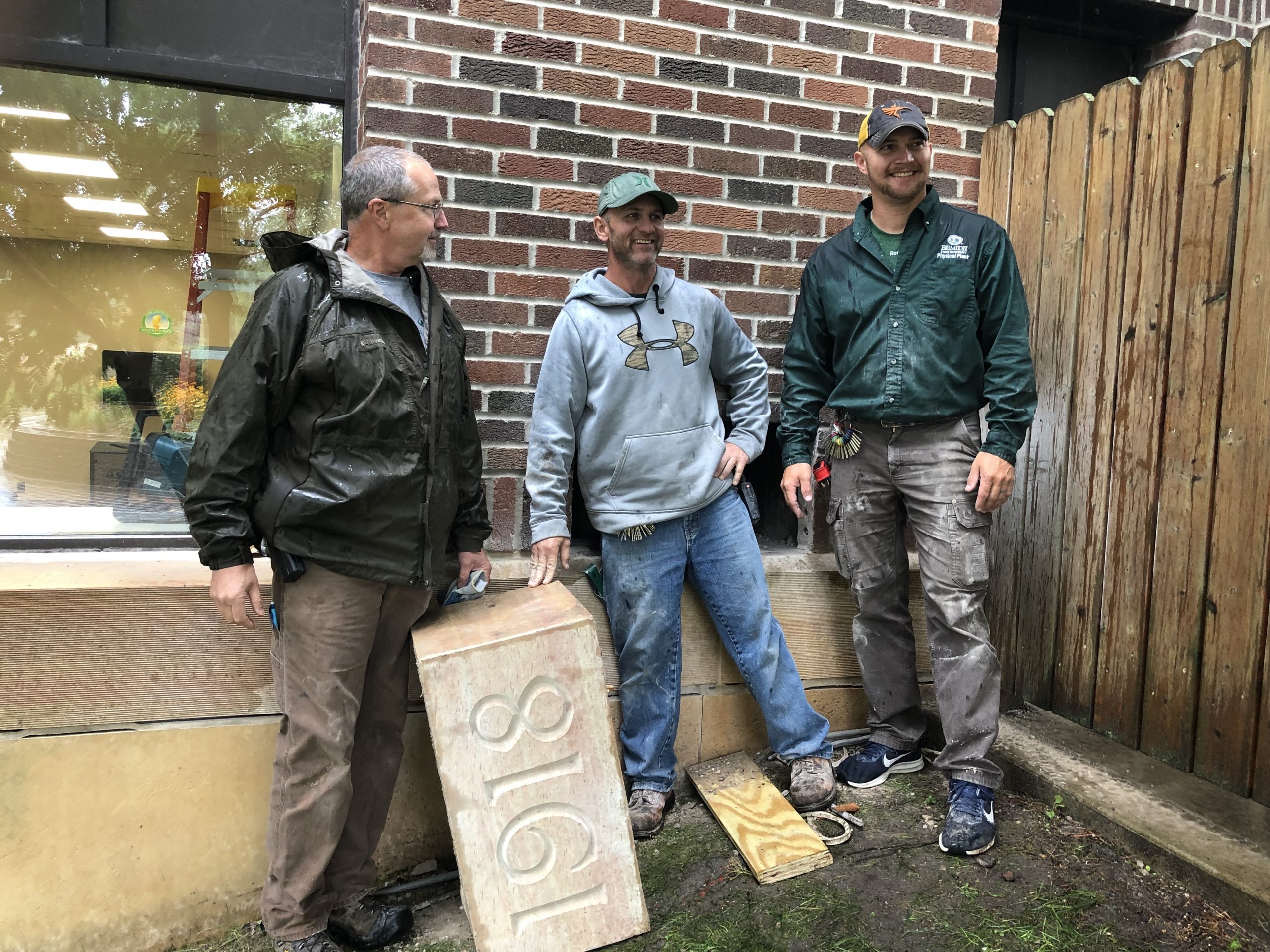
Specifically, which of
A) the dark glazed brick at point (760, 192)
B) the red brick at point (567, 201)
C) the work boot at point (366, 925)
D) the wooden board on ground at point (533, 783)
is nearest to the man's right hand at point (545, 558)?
the wooden board on ground at point (533, 783)

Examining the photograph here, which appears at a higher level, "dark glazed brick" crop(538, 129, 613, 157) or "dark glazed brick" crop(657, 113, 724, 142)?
"dark glazed brick" crop(657, 113, 724, 142)

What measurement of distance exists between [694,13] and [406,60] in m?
1.11

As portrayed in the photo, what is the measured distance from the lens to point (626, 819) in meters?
2.52

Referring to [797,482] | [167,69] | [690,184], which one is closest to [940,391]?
[797,482]

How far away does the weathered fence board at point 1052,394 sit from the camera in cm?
324

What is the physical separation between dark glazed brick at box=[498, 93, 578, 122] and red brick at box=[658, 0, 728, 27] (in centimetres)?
52

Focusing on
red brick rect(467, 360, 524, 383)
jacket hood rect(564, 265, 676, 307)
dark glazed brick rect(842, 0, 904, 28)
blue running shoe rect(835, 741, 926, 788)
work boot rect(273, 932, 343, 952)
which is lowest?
work boot rect(273, 932, 343, 952)

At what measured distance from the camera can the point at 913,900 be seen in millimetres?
2572

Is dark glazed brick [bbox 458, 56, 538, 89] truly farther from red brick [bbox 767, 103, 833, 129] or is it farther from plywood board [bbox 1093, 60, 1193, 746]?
plywood board [bbox 1093, 60, 1193, 746]

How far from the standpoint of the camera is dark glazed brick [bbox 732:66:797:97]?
3.40 m

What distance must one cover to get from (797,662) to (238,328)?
2553 mm

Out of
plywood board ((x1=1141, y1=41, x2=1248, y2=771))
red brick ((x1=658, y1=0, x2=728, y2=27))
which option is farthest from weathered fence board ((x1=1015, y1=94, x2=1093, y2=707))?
red brick ((x1=658, y1=0, x2=728, y2=27))

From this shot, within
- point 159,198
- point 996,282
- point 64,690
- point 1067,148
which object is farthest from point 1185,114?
point 64,690

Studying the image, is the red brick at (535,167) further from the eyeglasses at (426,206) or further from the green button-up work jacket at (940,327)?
the green button-up work jacket at (940,327)
